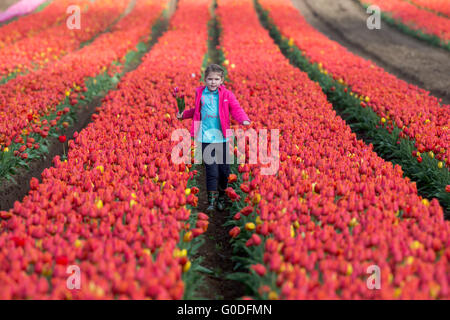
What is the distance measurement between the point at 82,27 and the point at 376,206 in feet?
70.7

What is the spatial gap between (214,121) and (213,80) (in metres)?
0.62

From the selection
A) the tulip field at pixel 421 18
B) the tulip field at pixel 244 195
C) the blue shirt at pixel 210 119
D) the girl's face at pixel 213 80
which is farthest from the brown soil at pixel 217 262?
the tulip field at pixel 421 18

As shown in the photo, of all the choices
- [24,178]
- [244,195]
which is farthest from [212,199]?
[24,178]

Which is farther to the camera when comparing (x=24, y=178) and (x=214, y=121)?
(x=24, y=178)

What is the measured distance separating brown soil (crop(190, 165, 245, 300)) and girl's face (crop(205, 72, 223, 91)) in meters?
1.87

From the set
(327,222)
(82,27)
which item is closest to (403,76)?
(327,222)

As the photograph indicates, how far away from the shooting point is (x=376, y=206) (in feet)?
13.0

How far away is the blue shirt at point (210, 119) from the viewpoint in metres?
5.34

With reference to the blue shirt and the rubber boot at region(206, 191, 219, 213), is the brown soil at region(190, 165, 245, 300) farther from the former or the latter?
the blue shirt

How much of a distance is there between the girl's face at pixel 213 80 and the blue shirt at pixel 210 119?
183 mm

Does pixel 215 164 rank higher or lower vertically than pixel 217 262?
higher

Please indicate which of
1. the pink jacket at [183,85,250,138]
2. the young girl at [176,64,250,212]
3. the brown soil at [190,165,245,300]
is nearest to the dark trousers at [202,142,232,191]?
the young girl at [176,64,250,212]

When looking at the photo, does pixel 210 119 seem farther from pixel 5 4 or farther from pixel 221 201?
pixel 5 4

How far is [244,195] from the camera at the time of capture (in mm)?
4848
